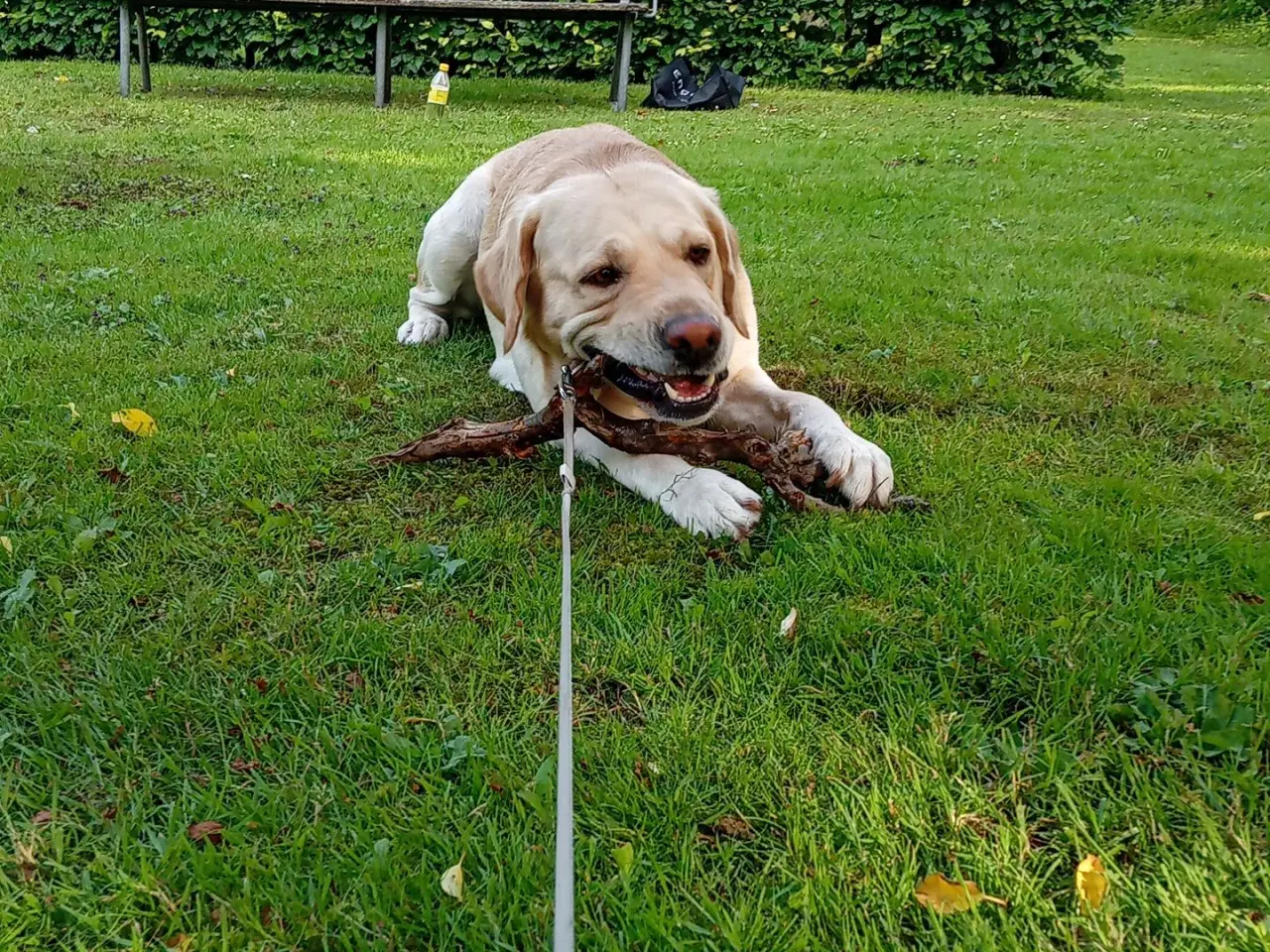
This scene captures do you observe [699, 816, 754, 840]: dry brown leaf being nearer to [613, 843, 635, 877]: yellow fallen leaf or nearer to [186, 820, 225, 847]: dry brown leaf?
[613, 843, 635, 877]: yellow fallen leaf

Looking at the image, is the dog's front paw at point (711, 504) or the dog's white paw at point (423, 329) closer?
the dog's front paw at point (711, 504)

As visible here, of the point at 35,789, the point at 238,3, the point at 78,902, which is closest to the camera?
the point at 78,902

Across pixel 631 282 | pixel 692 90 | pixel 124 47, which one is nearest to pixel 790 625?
pixel 631 282

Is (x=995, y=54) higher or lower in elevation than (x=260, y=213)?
higher

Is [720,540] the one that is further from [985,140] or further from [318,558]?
[985,140]

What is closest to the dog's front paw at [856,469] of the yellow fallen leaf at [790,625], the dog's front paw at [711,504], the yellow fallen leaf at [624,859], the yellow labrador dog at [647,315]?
the yellow labrador dog at [647,315]

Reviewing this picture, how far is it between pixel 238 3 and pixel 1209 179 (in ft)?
34.2

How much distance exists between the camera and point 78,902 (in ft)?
4.91

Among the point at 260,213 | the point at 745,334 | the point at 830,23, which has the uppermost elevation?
the point at 830,23

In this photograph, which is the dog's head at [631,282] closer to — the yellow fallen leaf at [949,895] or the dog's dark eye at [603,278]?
the dog's dark eye at [603,278]

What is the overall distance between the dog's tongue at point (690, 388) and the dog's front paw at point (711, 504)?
23cm

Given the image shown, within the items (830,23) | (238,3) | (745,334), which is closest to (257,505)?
(745,334)

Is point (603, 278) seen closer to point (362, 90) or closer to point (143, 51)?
point (362, 90)

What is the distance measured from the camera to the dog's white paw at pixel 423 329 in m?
4.19
